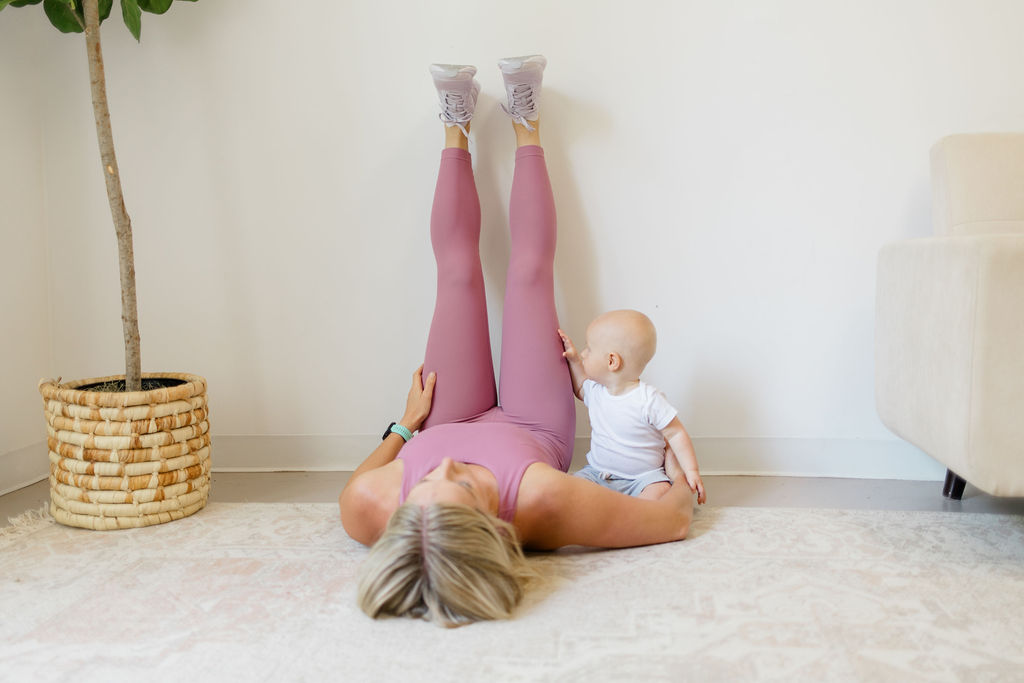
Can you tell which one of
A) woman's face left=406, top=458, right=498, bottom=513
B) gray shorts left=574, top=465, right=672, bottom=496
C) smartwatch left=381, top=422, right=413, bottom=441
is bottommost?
gray shorts left=574, top=465, right=672, bottom=496

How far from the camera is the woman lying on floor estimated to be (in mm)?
1163

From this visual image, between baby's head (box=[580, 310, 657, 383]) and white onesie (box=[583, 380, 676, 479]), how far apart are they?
6cm

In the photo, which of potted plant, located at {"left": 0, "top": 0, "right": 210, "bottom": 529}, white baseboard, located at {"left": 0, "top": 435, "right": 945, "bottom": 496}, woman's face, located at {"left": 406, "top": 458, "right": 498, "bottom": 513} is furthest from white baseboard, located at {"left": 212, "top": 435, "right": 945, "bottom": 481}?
woman's face, located at {"left": 406, "top": 458, "right": 498, "bottom": 513}

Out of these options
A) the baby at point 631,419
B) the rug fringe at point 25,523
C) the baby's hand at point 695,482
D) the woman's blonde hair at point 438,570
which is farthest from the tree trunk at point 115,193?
the baby's hand at point 695,482

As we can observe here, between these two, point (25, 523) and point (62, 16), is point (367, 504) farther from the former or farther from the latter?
point (62, 16)

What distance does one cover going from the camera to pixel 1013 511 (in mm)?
1726

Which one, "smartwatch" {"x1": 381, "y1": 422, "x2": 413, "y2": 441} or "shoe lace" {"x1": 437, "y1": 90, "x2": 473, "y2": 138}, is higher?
"shoe lace" {"x1": 437, "y1": 90, "x2": 473, "y2": 138}

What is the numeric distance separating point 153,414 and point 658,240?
1.34 meters

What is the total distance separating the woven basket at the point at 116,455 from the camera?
1.65 meters

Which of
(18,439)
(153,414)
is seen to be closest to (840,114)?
(153,414)

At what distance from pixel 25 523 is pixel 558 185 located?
1.55 metres

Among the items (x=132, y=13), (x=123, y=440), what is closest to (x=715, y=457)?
(x=123, y=440)

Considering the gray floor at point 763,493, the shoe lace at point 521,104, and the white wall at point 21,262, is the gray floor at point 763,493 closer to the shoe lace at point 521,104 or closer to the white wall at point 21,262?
the white wall at point 21,262

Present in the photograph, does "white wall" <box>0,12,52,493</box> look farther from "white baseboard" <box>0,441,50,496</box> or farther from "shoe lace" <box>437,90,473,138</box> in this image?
"shoe lace" <box>437,90,473,138</box>
